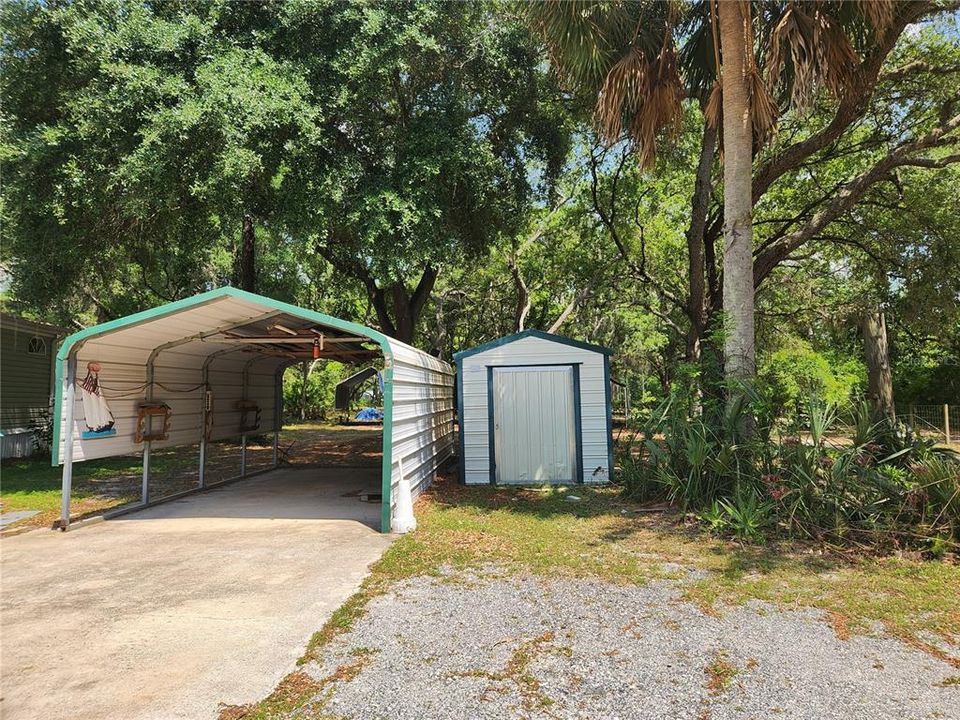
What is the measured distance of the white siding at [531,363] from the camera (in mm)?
9414

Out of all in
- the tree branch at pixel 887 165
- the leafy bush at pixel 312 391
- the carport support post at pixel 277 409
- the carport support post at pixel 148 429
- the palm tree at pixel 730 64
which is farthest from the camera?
the leafy bush at pixel 312 391

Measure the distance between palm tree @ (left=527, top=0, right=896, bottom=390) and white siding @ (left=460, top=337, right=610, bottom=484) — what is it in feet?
8.28

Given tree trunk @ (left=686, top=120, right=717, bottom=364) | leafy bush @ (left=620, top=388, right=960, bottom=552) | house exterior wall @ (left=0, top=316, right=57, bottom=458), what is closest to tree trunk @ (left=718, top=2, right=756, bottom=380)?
leafy bush @ (left=620, top=388, right=960, bottom=552)

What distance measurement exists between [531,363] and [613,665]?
21.4ft

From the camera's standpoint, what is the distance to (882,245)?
1145 centimetres

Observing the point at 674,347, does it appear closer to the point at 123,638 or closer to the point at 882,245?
the point at 882,245

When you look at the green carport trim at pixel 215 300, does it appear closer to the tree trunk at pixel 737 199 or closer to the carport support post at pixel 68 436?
the carport support post at pixel 68 436

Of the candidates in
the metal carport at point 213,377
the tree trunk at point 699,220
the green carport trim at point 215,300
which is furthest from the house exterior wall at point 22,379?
the tree trunk at point 699,220

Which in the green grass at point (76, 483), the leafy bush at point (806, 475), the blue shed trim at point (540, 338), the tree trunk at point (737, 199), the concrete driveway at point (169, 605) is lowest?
the concrete driveway at point (169, 605)

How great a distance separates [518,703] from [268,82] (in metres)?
8.74

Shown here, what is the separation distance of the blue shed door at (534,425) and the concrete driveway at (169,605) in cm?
282

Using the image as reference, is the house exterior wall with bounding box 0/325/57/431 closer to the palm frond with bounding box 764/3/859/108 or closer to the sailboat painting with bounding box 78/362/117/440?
the sailboat painting with bounding box 78/362/117/440

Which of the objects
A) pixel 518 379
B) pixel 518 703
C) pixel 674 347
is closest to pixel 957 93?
pixel 518 379

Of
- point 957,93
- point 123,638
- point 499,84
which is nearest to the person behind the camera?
point 123,638
